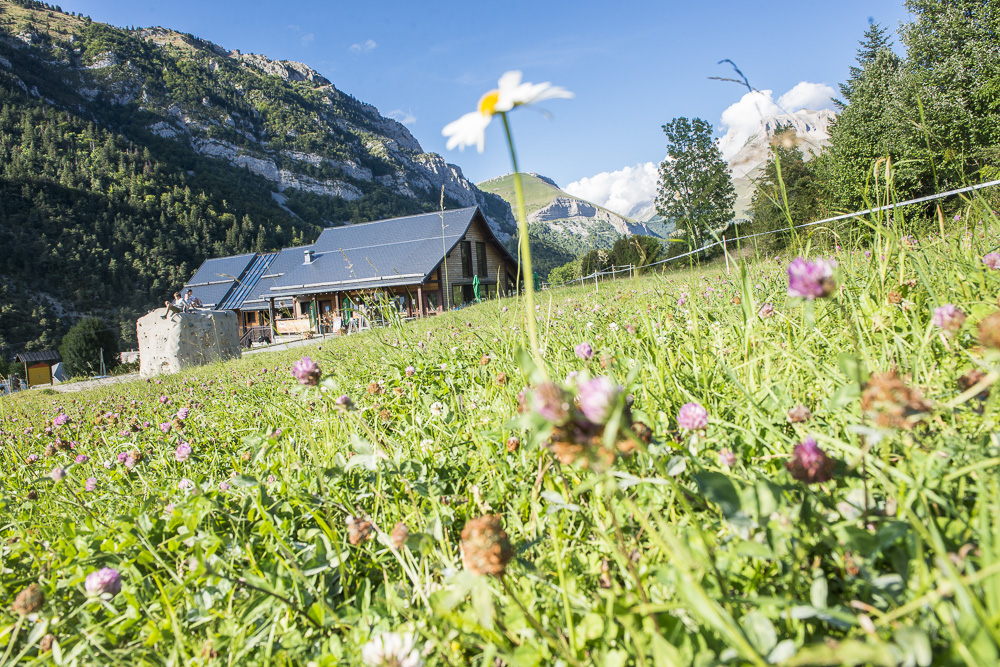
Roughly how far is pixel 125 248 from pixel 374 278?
47227 mm

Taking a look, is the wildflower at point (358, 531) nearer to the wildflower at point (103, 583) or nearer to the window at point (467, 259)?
the wildflower at point (103, 583)

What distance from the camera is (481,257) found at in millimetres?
29594

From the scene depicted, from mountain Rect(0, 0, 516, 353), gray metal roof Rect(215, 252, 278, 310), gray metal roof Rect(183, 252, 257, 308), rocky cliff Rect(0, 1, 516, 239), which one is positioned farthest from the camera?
rocky cliff Rect(0, 1, 516, 239)

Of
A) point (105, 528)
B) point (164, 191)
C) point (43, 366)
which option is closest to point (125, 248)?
point (164, 191)

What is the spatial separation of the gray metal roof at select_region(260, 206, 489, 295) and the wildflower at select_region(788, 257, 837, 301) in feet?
82.2

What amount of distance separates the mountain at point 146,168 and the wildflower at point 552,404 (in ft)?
163

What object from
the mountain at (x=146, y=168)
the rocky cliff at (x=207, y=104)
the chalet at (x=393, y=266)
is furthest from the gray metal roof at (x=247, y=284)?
the rocky cliff at (x=207, y=104)

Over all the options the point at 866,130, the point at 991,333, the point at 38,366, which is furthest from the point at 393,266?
the point at 991,333

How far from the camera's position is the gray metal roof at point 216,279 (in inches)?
1556

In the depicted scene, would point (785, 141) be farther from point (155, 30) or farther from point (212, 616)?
point (155, 30)

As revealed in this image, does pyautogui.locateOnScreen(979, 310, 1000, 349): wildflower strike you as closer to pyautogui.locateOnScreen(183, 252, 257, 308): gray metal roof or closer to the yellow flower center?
the yellow flower center

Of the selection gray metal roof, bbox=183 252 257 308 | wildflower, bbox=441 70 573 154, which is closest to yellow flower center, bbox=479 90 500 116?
wildflower, bbox=441 70 573 154

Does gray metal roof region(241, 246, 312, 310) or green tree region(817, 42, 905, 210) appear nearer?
Answer: green tree region(817, 42, 905, 210)

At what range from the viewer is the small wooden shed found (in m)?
27.4
